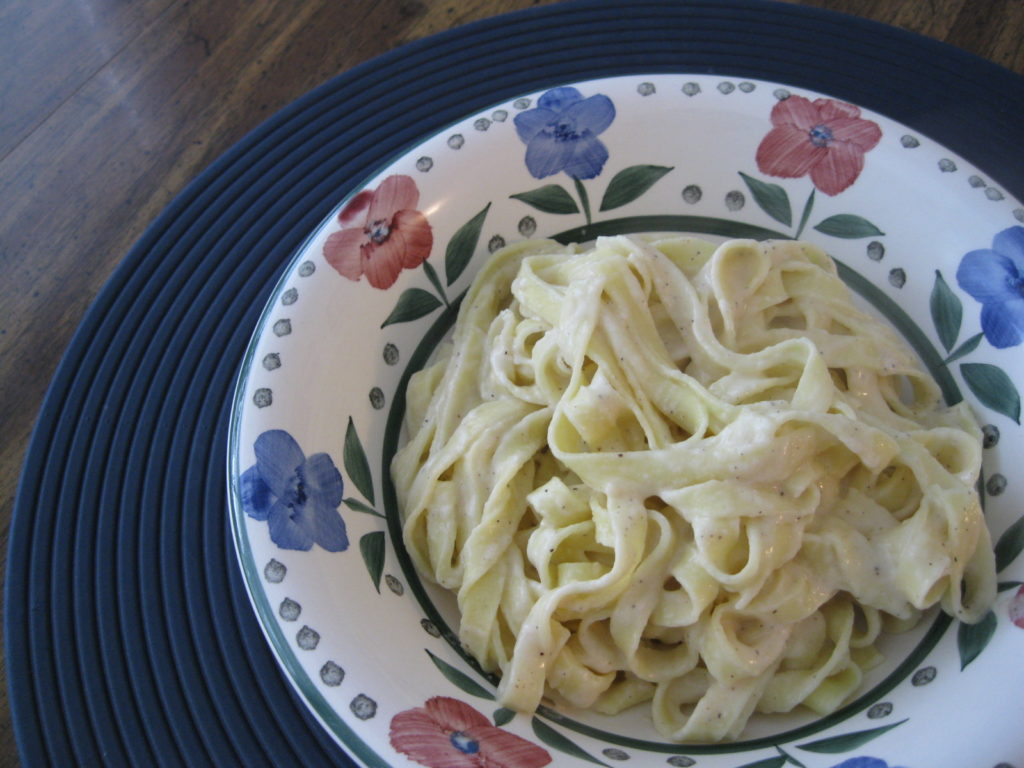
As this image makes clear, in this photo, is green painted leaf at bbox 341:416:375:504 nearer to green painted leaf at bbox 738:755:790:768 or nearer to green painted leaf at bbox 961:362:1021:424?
green painted leaf at bbox 738:755:790:768

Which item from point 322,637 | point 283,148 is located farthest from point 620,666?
point 283,148

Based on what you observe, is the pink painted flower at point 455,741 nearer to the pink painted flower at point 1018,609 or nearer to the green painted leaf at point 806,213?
the pink painted flower at point 1018,609

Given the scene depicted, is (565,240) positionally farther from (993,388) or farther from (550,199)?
(993,388)

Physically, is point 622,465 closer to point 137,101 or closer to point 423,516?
point 423,516

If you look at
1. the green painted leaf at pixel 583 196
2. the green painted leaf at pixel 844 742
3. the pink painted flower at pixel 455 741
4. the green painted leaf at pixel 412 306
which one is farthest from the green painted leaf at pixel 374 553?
the green painted leaf at pixel 583 196

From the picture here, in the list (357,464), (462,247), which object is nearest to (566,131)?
(462,247)
